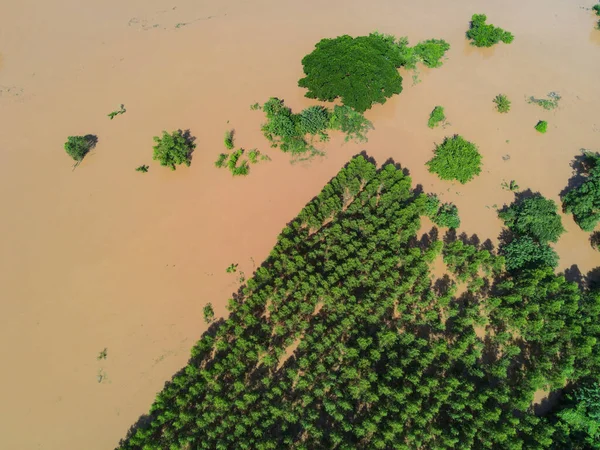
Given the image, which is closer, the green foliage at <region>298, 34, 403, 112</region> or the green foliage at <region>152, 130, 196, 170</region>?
the green foliage at <region>152, 130, 196, 170</region>

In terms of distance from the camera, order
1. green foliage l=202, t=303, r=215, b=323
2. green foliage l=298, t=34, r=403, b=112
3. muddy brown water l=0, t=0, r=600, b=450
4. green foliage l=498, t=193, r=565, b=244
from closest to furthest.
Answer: muddy brown water l=0, t=0, r=600, b=450, green foliage l=202, t=303, r=215, b=323, green foliage l=498, t=193, r=565, b=244, green foliage l=298, t=34, r=403, b=112

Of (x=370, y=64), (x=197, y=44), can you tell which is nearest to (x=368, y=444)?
(x=370, y=64)

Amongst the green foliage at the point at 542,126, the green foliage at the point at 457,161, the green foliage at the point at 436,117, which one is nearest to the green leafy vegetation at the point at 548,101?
the green foliage at the point at 542,126

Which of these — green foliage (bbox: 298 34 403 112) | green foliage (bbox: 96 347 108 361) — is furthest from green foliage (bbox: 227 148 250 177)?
green foliage (bbox: 96 347 108 361)

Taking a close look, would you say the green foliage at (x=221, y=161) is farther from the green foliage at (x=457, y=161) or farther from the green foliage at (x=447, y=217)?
the green foliage at (x=447, y=217)

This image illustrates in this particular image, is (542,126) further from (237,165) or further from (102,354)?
(102,354)

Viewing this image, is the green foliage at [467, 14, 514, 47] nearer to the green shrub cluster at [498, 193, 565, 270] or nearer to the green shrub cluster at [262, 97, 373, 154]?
the green shrub cluster at [262, 97, 373, 154]

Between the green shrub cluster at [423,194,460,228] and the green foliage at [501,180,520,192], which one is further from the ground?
the green foliage at [501,180,520,192]
